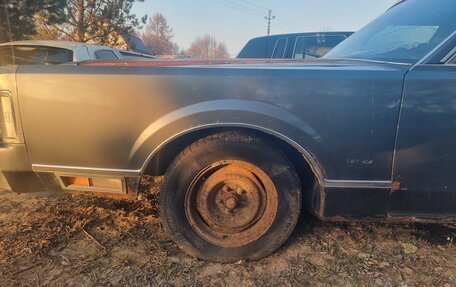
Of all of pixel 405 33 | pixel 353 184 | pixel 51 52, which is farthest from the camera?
pixel 51 52

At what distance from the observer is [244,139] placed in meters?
2.49

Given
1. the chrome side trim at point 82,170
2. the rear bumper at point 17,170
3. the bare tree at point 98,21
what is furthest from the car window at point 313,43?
the bare tree at point 98,21

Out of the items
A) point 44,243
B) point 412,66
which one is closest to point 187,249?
point 44,243

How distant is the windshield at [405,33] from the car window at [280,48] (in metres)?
4.74

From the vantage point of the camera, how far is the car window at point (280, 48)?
8.34m

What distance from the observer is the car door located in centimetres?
228

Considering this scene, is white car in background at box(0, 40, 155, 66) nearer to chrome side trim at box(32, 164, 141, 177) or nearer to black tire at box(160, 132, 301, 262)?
chrome side trim at box(32, 164, 141, 177)

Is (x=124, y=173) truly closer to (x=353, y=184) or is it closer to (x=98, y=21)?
(x=353, y=184)

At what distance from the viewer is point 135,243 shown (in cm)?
285

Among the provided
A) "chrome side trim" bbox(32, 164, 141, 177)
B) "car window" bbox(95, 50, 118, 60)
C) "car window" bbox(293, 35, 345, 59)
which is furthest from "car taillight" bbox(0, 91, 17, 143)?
"car window" bbox(293, 35, 345, 59)

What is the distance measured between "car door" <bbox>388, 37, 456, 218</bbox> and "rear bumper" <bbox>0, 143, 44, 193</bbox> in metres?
2.34

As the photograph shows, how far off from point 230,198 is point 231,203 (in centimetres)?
3

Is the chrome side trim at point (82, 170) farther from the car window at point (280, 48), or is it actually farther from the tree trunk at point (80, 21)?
the tree trunk at point (80, 21)

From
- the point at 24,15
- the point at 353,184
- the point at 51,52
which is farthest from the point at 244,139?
the point at 24,15
